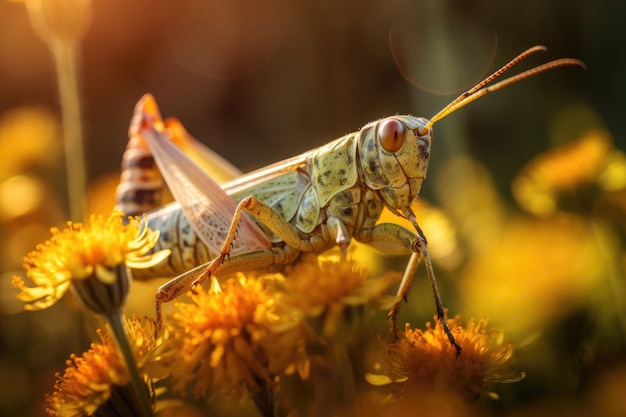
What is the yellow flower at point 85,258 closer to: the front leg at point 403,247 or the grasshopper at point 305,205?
the grasshopper at point 305,205

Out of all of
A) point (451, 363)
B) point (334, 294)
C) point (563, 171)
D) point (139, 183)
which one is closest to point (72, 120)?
point (139, 183)

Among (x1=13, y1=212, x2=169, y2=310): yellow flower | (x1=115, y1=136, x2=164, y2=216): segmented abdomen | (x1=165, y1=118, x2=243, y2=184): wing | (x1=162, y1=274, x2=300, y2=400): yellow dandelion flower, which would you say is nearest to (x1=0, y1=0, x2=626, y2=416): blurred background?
(x1=115, y1=136, x2=164, y2=216): segmented abdomen

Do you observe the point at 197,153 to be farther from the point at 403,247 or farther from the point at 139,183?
the point at 403,247

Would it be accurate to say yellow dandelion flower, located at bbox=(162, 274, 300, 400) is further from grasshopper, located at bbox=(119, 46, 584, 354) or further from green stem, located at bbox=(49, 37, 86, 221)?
green stem, located at bbox=(49, 37, 86, 221)

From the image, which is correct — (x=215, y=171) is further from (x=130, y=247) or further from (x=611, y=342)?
(x=611, y=342)

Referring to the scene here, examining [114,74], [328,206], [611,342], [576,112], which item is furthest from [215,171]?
[114,74]

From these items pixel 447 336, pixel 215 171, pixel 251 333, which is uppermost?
pixel 215 171
